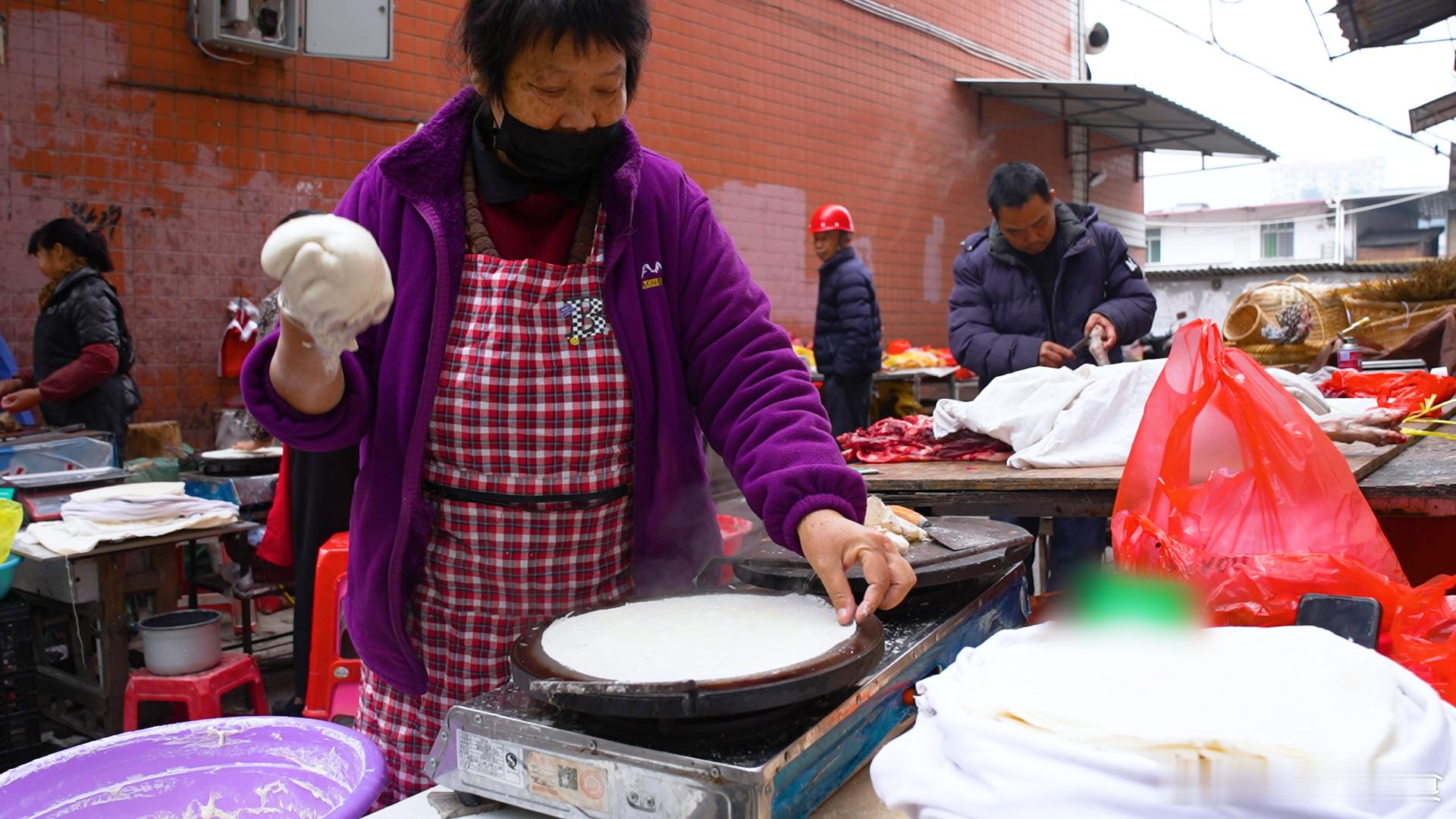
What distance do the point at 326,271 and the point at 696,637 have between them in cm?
66

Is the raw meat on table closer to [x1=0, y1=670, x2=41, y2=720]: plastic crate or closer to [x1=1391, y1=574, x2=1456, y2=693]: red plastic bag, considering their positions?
[x1=1391, y1=574, x2=1456, y2=693]: red plastic bag

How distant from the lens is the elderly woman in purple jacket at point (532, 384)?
1.57 m

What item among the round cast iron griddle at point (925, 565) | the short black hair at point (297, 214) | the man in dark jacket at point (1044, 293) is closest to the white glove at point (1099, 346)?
the man in dark jacket at point (1044, 293)

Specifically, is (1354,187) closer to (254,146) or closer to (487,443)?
(254,146)

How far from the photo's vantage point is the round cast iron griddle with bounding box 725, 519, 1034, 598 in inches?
61.6

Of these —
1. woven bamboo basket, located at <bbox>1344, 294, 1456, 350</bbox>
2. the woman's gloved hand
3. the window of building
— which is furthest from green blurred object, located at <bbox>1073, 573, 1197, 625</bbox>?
the window of building

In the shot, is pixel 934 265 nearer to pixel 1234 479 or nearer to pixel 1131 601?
pixel 1234 479

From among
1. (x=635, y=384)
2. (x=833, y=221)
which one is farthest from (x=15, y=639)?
(x=833, y=221)

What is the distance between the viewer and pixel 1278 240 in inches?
1277

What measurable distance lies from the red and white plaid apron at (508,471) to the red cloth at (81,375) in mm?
4167

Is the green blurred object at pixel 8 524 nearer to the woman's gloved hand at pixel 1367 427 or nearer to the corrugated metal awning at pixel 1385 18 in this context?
the woman's gloved hand at pixel 1367 427

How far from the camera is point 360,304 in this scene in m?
1.23

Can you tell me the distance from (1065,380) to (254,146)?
17.4ft

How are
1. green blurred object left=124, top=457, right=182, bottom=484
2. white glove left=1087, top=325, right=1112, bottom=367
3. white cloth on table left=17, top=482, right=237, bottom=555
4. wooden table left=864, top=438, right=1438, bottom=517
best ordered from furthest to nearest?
green blurred object left=124, top=457, right=182, bottom=484 < white glove left=1087, top=325, right=1112, bottom=367 < white cloth on table left=17, top=482, right=237, bottom=555 < wooden table left=864, top=438, right=1438, bottom=517
